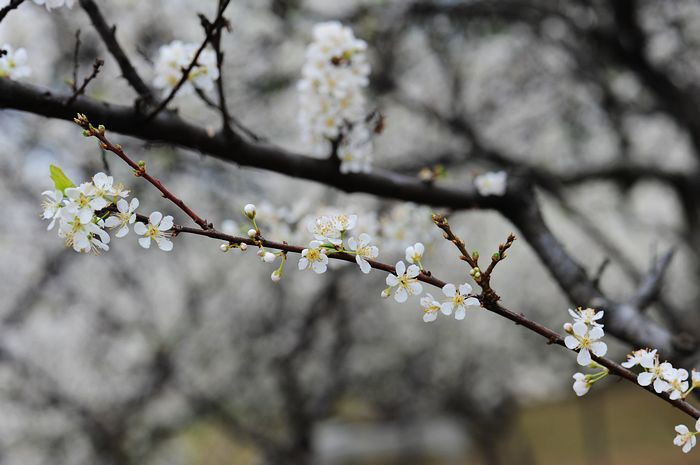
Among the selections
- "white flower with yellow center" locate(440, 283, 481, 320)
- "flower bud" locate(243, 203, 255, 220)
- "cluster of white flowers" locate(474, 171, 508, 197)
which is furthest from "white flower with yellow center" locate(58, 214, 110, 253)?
"cluster of white flowers" locate(474, 171, 508, 197)

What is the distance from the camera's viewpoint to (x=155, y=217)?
1068mm

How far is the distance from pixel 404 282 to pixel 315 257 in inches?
6.3

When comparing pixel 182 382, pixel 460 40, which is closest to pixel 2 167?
pixel 182 382

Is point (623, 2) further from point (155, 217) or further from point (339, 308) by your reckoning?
point (155, 217)

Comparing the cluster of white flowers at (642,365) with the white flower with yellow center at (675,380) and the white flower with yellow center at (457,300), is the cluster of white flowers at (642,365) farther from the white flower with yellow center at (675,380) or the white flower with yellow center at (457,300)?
the white flower with yellow center at (457,300)

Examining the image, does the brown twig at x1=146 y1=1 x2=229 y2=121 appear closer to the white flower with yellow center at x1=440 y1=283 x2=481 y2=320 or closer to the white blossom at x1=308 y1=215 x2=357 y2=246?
the white blossom at x1=308 y1=215 x2=357 y2=246

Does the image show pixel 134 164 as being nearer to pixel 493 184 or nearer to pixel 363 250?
pixel 363 250

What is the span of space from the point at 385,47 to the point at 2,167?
3.23 metres

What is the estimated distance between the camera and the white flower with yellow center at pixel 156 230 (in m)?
1.05

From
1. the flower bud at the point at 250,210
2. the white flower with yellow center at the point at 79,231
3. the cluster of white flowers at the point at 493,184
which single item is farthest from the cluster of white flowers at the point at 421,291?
the cluster of white flowers at the point at 493,184

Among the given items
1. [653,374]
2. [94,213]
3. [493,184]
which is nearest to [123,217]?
[94,213]

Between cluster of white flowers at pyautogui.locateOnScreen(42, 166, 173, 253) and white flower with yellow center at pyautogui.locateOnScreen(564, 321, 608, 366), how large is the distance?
68cm

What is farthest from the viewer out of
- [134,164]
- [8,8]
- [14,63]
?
[14,63]

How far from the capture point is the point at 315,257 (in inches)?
41.1
